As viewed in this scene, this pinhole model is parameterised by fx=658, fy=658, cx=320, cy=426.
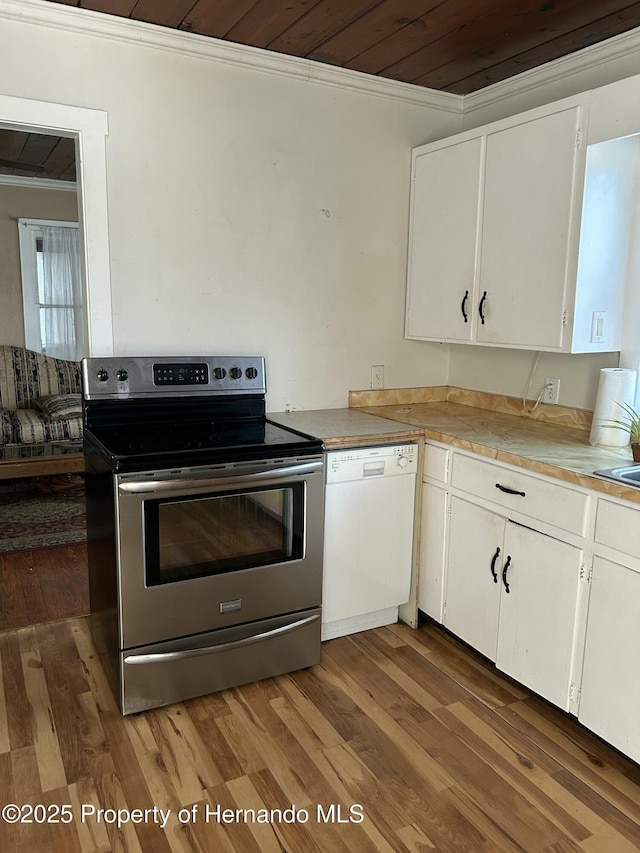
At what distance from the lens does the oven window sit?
2135 mm

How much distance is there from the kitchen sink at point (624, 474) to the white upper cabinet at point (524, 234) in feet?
1.86

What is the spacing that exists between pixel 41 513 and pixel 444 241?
117 inches

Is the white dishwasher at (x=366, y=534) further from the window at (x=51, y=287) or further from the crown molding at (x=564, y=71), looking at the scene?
the window at (x=51, y=287)

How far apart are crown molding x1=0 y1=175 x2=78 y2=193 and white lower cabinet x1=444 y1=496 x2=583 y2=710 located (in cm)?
516

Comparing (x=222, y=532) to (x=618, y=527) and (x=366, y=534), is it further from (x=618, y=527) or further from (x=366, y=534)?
(x=618, y=527)

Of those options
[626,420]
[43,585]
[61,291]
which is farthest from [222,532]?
[61,291]

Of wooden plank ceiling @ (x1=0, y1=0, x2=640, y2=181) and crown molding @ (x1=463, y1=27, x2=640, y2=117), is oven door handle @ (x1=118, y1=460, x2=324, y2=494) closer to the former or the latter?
wooden plank ceiling @ (x1=0, y1=0, x2=640, y2=181)

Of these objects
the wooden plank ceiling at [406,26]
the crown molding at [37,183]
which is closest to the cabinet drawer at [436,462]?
the wooden plank ceiling at [406,26]

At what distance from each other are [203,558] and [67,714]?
679mm

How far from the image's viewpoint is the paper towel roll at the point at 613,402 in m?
2.38

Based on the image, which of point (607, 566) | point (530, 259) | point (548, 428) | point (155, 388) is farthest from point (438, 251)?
point (607, 566)

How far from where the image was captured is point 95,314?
2557 millimetres

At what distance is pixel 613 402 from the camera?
7.81 feet

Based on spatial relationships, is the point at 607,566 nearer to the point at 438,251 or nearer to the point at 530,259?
the point at 530,259
